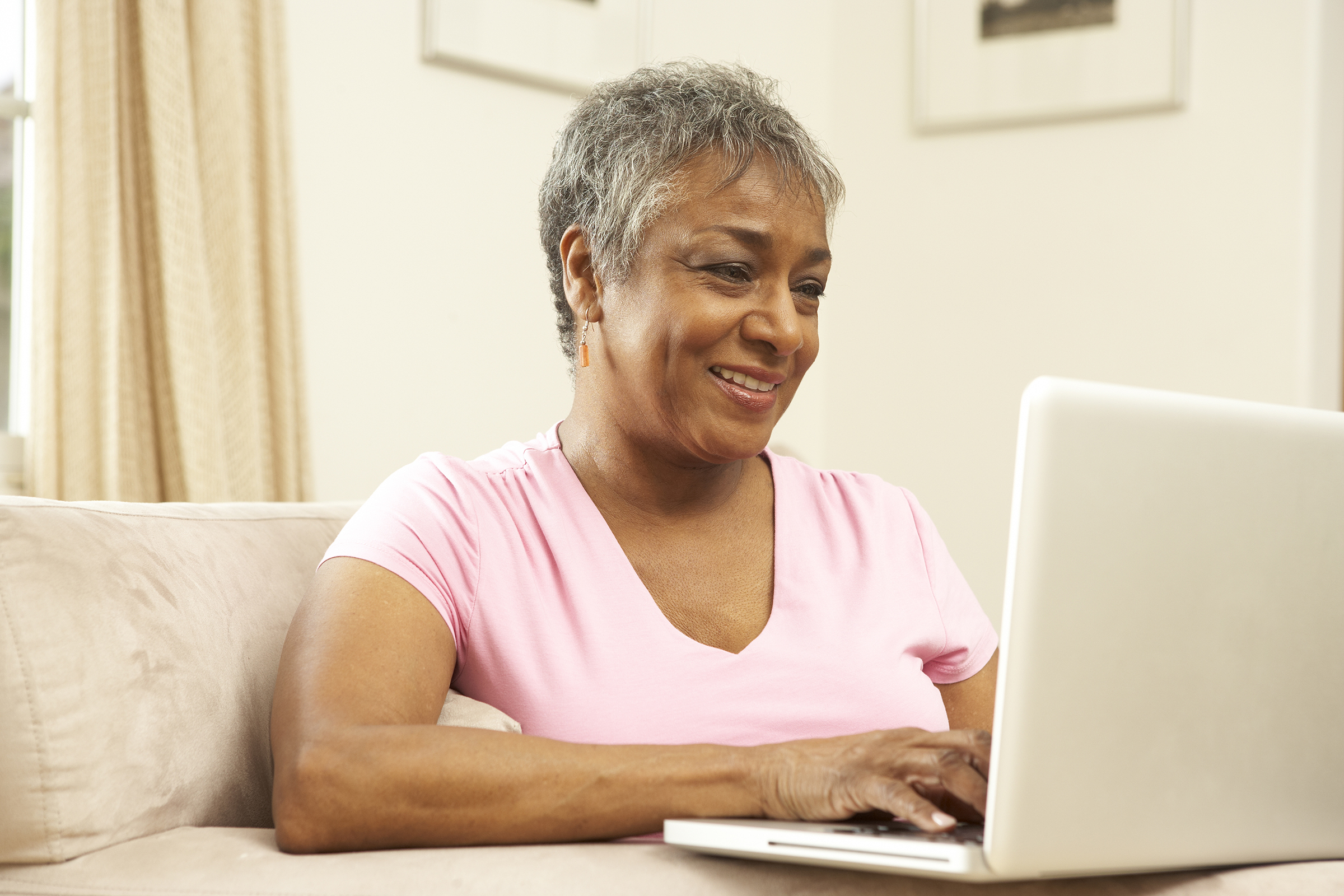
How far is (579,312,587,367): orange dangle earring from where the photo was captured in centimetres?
138

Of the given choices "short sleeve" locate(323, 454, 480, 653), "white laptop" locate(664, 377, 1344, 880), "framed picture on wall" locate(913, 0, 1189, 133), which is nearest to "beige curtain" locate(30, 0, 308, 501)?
"short sleeve" locate(323, 454, 480, 653)

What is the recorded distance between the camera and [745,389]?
1.29 meters

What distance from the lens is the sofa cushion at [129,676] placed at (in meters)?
0.96

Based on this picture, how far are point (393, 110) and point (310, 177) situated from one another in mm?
243

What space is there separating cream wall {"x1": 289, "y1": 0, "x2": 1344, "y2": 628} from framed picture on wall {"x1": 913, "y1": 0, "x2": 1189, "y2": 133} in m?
0.05

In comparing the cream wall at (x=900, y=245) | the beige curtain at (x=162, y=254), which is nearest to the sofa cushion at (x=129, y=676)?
the beige curtain at (x=162, y=254)

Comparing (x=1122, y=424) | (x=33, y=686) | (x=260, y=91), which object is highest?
(x=260, y=91)

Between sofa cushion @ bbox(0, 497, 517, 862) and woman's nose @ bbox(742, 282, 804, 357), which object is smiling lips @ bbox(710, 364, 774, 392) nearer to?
woman's nose @ bbox(742, 282, 804, 357)

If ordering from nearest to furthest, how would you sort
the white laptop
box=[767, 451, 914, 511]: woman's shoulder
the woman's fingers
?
1. the white laptop
2. the woman's fingers
3. box=[767, 451, 914, 511]: woman's shoulder

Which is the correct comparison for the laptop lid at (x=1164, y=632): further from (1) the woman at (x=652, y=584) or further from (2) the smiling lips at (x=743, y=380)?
(2) the smiling lips at (x=743, y=380)

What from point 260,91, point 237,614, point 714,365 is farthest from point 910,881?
point 260,91

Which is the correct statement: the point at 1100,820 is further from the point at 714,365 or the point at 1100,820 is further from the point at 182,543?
the point at 182,543

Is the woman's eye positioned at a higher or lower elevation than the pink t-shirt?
higher

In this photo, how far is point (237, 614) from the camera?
1206 millimetres
